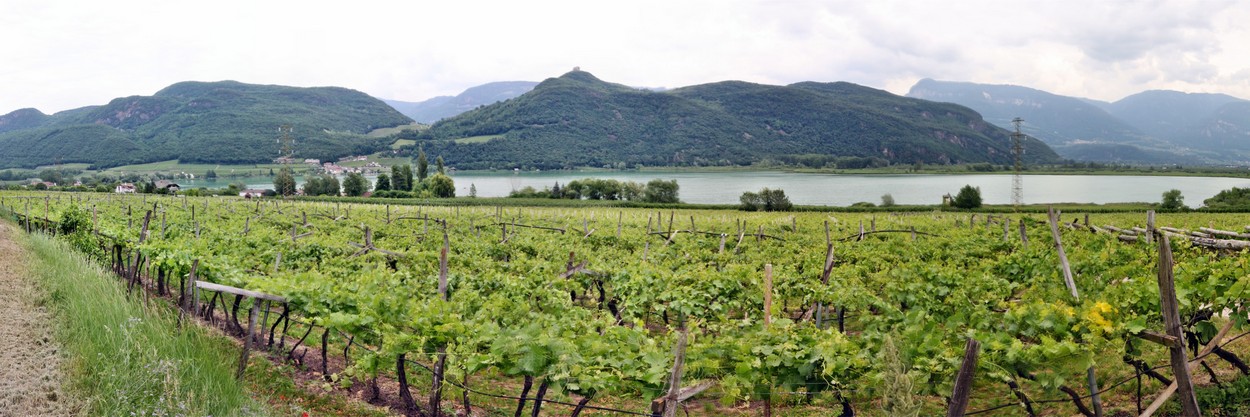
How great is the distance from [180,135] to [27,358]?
187 m

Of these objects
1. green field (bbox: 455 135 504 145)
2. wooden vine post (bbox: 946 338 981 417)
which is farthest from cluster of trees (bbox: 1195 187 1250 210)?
green field (bbox: 455 135 504 145)

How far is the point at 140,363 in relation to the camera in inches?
220

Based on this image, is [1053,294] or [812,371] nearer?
[812,371]

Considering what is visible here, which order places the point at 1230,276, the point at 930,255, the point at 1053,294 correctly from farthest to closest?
1. the point at 930,255
2. the point at 1053,294
3. the point at 1230,276

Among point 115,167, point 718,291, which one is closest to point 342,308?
point 718,291

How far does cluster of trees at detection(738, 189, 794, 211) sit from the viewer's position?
50.5m

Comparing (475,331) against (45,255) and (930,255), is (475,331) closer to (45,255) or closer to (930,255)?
(930,255)

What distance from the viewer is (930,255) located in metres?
13.0

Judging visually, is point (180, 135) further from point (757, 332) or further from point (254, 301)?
point (757, 332)

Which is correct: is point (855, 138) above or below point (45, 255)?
above

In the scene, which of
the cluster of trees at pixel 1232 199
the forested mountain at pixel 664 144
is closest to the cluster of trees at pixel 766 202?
the cluster of trees at pixel 1232 199

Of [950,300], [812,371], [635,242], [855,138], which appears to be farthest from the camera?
[855,138]

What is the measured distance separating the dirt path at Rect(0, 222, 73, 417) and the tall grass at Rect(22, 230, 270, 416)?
0.14 m

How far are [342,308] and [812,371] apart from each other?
4.67m
